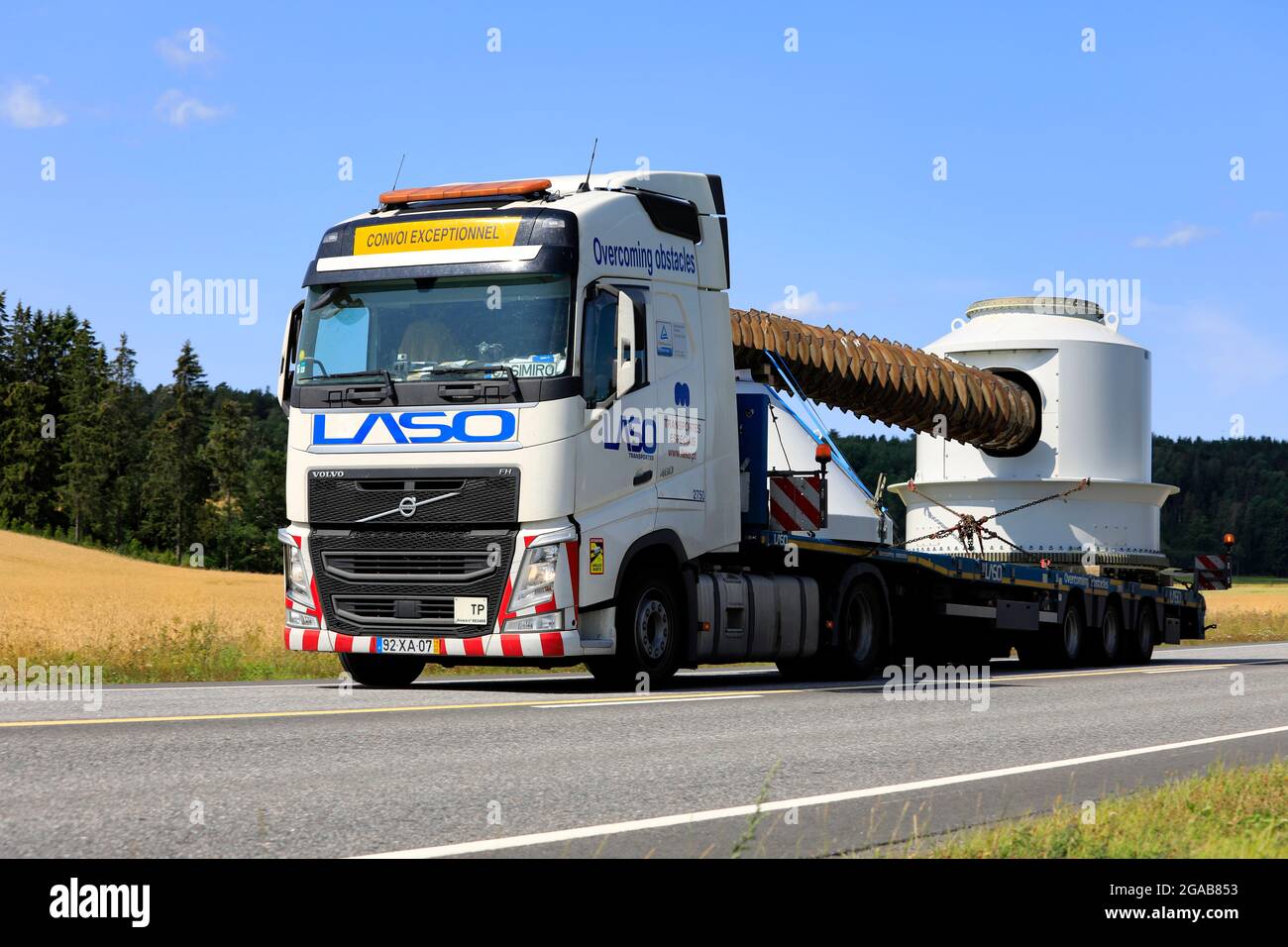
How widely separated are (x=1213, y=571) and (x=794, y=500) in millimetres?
14291

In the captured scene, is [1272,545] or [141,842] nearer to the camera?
[141,842]

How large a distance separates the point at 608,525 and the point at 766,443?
9.97 ft

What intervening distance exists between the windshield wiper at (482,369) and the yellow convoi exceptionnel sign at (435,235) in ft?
3.44

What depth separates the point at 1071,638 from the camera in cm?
2206

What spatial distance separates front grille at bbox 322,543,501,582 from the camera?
1245 cm

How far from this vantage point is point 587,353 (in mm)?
12547

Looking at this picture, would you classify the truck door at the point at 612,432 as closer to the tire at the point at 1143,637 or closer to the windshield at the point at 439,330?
the windshield at the point at 439,330

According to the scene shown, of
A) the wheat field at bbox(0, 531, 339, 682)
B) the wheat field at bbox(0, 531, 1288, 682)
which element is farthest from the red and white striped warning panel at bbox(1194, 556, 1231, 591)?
the wheat field at bbox(0, 531, 339, 682)

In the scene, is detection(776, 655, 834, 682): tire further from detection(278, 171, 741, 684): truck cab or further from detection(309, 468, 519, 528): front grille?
detection(309, 468, 519, 528): front grille

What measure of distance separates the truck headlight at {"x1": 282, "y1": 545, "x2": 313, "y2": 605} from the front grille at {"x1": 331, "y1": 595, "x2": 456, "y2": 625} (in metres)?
0.28

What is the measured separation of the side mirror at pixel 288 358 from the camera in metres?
13.2
